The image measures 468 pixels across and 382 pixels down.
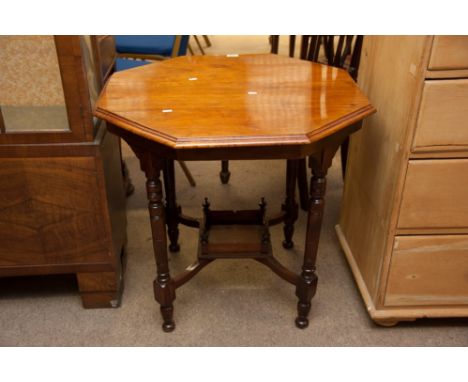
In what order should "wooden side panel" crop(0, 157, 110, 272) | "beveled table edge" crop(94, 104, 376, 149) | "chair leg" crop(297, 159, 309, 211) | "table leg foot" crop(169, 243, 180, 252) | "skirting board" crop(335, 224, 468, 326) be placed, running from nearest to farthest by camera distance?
"beveled table edge" crop(94, 104, 376, 149) < "wooden side panel" crop(0, 157, 110, 272) < "skirting board" crop(335, 224, 468, 326) < "table leg foot" crop(169, 243, 180, 252) < "chair leg" crop(297, 159, 309, 211)

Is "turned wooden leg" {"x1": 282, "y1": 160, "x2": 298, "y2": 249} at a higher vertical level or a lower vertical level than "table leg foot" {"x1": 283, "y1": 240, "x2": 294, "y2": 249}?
higher

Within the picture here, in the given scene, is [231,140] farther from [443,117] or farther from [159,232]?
[443,117]

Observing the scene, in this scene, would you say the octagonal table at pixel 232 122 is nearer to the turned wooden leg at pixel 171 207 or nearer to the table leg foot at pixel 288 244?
the turned wooden leg at pixel 171 207

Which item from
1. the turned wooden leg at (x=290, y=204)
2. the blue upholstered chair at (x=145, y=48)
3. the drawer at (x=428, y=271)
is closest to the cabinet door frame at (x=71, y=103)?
the turned wooden leg at (x=290, y=204)

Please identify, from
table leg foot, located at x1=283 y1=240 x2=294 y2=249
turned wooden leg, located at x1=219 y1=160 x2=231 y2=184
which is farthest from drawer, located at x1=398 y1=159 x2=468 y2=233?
turned wooden leg, located at x1=219 y1=160 x2=231 y2=184

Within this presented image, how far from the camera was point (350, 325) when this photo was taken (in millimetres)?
1516

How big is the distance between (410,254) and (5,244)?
1181 mm

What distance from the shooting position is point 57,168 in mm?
1337

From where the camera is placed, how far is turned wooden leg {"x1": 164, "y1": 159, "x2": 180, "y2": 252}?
1.64 m

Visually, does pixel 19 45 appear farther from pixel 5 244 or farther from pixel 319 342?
pixel 319 342

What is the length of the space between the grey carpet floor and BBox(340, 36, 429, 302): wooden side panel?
0.13 m

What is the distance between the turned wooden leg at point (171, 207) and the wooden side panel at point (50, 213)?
305 millimetres

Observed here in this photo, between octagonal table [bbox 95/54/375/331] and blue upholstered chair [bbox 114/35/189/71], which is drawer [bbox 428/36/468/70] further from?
blue upholstered chair [bbox 114/35/189/71]

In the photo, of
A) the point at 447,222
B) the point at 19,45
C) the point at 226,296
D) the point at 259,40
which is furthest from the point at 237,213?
the point at 259,40
